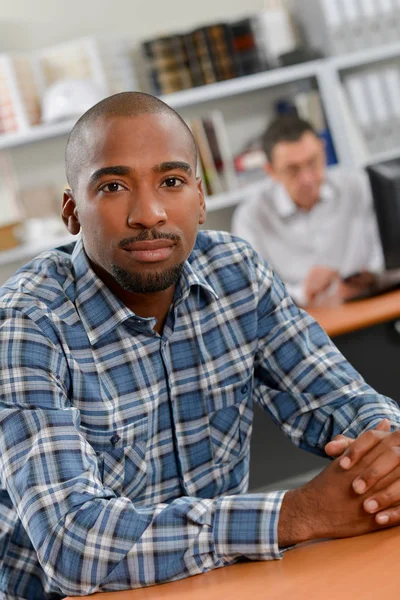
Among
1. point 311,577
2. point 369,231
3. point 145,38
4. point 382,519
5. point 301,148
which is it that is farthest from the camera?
point 145,38

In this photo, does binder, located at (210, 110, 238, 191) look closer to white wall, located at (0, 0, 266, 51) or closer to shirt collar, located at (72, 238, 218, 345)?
white wall, located at (0, 0, 266, 51)

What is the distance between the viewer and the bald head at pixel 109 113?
136 centimetres

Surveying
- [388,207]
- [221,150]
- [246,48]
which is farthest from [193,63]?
[388,207]

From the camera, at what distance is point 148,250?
1.32 m

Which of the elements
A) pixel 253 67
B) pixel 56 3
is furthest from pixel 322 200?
pixel 56 3

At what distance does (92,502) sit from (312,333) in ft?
1.90

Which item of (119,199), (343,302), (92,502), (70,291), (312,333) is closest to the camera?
(92,502)

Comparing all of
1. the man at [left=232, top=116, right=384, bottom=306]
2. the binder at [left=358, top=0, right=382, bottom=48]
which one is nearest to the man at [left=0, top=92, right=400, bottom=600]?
the man at [left=232, top=116, right=384, bottom=306]

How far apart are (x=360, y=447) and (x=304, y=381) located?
323mm

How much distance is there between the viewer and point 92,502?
1151 mm

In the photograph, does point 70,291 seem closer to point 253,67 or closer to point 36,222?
point 36,222

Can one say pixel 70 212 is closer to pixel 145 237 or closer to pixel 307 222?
pixel 145 237

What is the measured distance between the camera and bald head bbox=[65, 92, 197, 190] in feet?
4.48

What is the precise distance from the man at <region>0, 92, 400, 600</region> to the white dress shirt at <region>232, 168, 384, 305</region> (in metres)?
2.17
